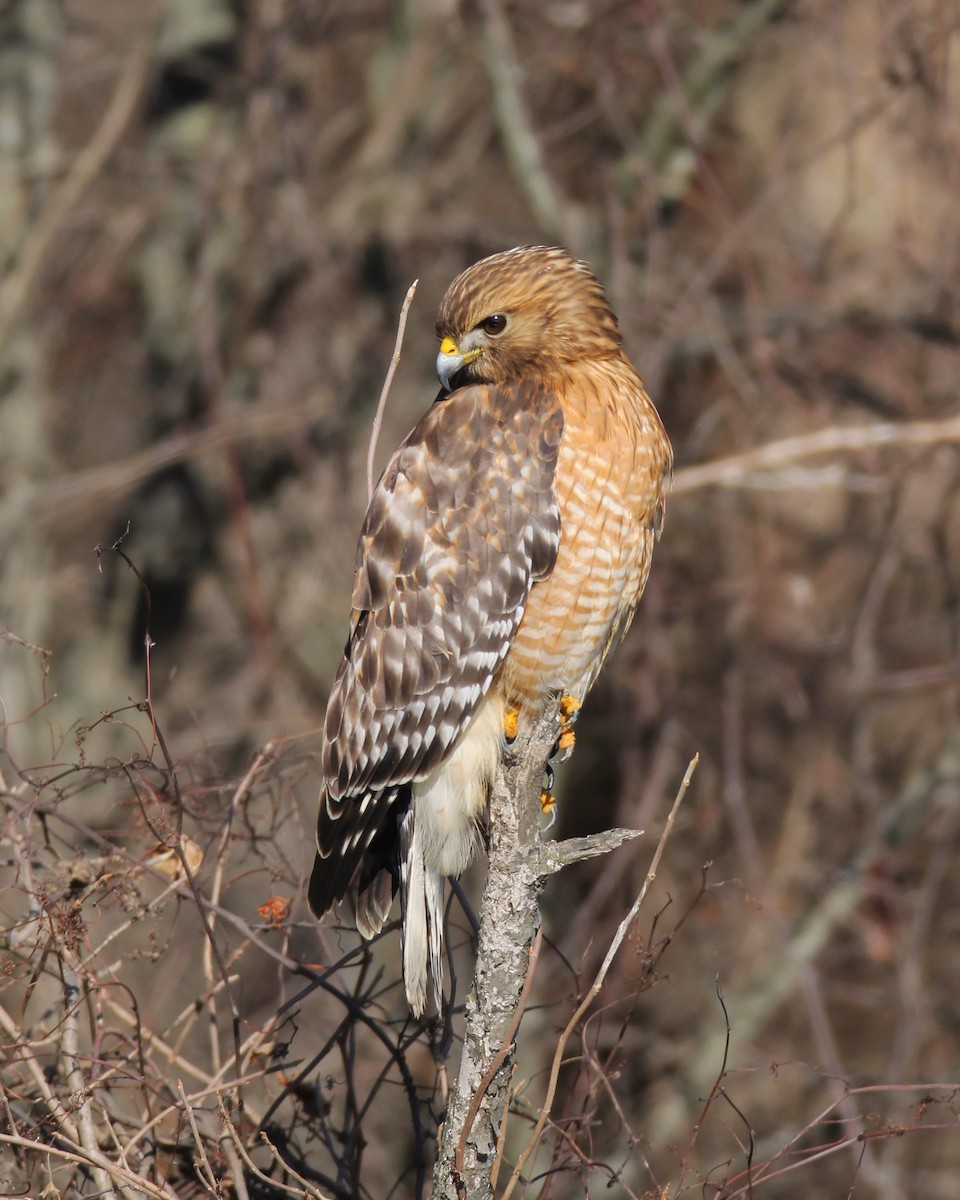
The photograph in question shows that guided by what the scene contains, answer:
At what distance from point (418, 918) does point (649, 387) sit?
3.09m

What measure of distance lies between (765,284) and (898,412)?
1023mm

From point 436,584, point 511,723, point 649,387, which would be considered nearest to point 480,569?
point 436,584

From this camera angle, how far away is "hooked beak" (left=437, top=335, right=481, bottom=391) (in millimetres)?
3482

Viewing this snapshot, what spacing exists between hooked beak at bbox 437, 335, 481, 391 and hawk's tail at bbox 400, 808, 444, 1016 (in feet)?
3.47

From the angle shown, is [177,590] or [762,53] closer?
[762,53]

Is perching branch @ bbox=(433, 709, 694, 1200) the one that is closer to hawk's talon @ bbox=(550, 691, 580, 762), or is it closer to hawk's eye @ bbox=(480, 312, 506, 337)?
hawk's talon @ bbox=(550, 691, 580, 762)

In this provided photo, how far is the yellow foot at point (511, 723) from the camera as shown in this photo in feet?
11.2

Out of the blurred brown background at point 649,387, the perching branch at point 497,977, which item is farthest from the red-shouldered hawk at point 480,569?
the blurred brown background at point 649,387

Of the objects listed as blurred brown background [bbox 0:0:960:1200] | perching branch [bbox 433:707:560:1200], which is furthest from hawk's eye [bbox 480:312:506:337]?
blurred brown background [bbox 0:0:960:1200]

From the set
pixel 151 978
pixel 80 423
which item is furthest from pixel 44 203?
pixel 151 978

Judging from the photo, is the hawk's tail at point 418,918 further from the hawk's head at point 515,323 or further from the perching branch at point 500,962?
the hawk's head at point 515,323

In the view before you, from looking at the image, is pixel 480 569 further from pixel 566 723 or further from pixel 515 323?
pixel 515 323

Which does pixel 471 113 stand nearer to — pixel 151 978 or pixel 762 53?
pixel 762 53

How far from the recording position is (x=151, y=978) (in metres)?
4.81
